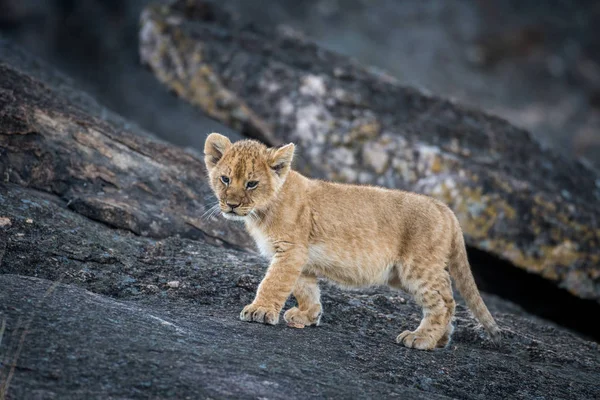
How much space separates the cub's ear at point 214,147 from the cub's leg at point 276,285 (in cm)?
105

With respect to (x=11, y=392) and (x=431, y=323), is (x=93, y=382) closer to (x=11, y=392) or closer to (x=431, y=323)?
(x=11, y=392)

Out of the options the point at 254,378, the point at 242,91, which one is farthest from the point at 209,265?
the point at 242,91

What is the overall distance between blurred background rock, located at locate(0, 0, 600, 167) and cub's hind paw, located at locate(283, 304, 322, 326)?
1161cm

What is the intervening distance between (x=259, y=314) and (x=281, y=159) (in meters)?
1.51

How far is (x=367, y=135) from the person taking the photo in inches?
444

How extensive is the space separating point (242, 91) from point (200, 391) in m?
7.95

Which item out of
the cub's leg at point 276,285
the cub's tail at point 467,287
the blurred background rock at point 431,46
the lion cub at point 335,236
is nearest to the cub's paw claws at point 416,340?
the lion cub at point 335,236

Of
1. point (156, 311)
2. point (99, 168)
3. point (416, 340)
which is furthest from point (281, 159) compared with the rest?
point (99, 168)

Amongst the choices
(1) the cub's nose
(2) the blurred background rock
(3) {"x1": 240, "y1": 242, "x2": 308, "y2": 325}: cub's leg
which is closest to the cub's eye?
(1) the cub's nose

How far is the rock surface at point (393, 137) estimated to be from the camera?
34.4 feet

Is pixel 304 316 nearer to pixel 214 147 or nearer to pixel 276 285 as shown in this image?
pixel 276 285

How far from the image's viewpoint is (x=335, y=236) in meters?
7.35

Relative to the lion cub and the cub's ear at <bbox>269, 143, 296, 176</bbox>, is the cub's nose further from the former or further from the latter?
the cub's ear at <bbox>269, 143, 296, 176</bbox>

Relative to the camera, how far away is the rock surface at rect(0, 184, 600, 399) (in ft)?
15.4
